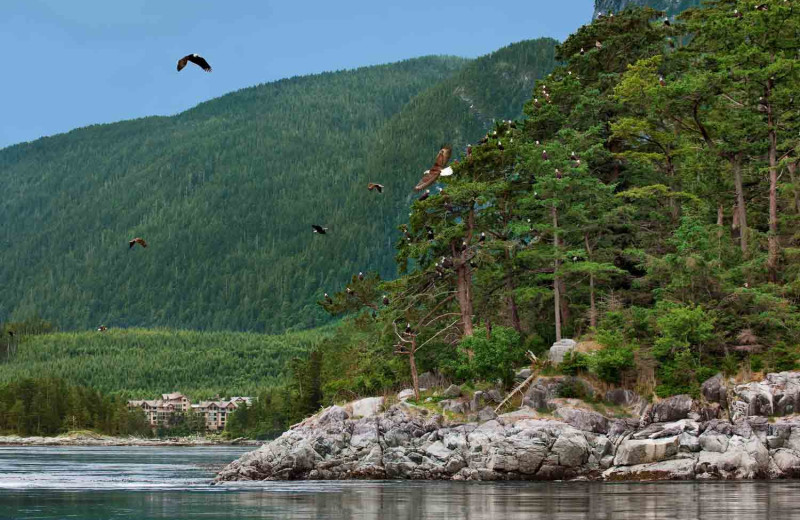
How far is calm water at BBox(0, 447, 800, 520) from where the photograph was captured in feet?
106

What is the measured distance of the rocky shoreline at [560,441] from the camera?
5041 centimetres

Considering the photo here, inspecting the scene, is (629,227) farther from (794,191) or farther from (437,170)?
(437,170)

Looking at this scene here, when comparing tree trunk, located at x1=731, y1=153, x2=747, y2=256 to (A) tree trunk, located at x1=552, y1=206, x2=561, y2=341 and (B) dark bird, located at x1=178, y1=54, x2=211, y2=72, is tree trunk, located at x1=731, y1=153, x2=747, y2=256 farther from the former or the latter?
(B) dark bird, located at x1=178, y1=54, x2=211, y2=72

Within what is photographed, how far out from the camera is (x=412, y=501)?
39.1 m

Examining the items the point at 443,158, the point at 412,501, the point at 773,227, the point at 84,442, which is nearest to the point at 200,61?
the point at 443,158

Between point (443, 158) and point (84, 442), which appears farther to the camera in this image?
point (84, 442)

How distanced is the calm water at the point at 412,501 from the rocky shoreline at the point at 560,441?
388cm

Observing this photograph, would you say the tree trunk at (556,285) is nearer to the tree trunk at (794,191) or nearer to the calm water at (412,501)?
the tree trunk at (794,191)

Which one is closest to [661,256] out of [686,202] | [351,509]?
[686,202]

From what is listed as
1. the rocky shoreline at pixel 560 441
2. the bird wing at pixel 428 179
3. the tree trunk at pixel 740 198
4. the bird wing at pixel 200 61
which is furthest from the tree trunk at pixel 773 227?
the bird wing at pixel 200 61

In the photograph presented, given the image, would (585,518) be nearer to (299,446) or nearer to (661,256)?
(299,446)

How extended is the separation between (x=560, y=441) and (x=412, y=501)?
1639cm

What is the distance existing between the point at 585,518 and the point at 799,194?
4090 centimetres

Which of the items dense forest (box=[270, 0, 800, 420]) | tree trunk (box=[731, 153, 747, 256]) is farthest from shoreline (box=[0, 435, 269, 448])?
tree trunk (box=[731, 153, 747, 256])
